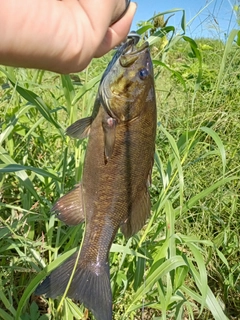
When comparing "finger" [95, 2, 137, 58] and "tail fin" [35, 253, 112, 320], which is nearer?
"finger" [95, 2, 137, 58]

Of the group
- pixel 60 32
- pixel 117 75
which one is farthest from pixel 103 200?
pixel 60 32

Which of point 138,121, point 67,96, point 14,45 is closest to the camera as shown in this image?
A: point 14,45

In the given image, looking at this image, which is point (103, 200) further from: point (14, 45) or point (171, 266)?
point (14, 45)

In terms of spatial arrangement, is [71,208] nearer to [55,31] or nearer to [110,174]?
[110,174]

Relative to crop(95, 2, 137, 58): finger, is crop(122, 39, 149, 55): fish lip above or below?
above

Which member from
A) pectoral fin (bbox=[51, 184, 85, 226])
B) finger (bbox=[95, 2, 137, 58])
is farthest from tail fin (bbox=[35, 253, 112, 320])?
finger (bbox=[95, 2, 137, 58])

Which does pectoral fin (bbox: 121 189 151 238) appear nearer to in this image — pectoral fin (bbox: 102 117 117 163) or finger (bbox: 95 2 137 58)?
pectoral fin (bbox: 102 117 117 163)

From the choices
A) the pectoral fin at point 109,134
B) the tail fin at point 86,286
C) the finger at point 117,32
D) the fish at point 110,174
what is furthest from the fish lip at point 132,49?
the tail fin at point 86,286
